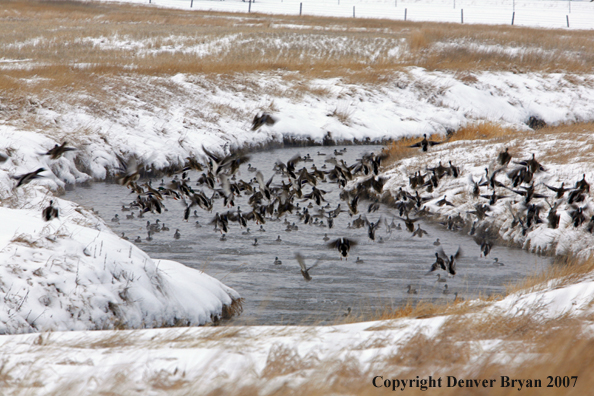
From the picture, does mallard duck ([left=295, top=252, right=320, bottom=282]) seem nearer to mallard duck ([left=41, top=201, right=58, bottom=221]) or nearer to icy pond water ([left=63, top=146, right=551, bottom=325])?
icy pond water ([left=63, top=146, right=551, bottom=325])

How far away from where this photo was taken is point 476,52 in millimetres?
36812

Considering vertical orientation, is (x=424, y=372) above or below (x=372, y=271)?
→ above

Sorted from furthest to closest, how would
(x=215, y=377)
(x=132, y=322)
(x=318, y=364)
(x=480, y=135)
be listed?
(x=480, y=135) → (x=132, y=322) → (x=318, y=364) → (x=215, y=377)

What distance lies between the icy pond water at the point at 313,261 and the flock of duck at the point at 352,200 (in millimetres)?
213

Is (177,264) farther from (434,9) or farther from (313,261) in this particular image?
(434,9)

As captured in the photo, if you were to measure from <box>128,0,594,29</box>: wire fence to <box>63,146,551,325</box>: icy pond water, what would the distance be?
58522mm

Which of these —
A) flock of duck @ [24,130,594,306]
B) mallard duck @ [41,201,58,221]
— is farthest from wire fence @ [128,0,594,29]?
mallard duck @ [41,201,58,221]

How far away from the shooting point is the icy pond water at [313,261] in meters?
9.52

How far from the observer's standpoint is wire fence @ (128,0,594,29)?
69.8m

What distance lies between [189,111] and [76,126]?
5399 mm

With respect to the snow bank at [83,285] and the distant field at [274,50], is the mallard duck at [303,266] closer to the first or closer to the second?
the snow bank at [83,285]

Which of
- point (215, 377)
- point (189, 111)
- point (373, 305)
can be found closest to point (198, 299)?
point (373, 305)

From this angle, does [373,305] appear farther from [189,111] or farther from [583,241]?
[189,111]

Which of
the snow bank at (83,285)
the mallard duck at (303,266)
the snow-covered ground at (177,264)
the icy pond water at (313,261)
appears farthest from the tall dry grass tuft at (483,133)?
the snow bank at (83,285)
